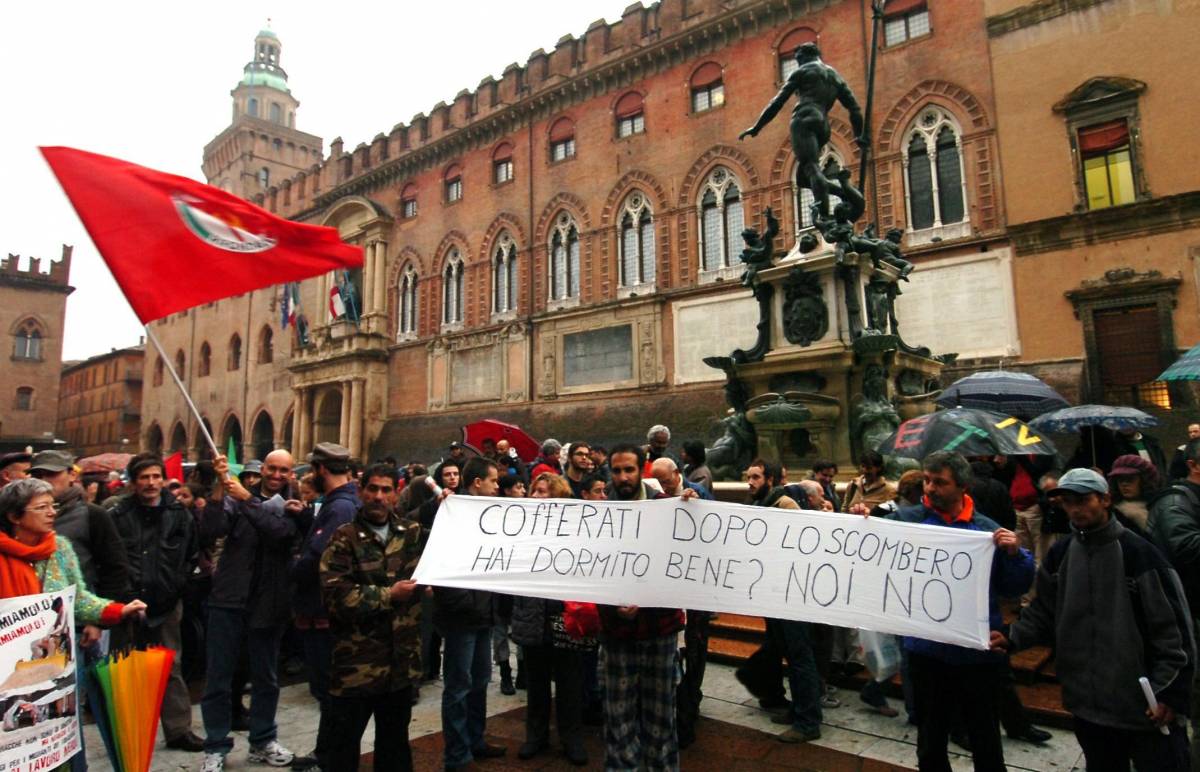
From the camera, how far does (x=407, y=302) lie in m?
27.5

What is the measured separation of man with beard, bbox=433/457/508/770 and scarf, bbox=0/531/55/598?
181 cm

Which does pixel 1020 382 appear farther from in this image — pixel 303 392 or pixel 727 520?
pixel 303 392

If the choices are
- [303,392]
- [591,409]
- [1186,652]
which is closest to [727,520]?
[1186,652]

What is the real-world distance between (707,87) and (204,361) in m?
29.2

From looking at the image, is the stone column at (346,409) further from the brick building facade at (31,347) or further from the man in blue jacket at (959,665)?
the man in blue jacket at (959,665)

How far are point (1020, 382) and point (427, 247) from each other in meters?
22.2

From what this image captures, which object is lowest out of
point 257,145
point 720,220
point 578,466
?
point 578,466

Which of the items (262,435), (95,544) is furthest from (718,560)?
(262,435)

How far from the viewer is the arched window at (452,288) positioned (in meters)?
25.7

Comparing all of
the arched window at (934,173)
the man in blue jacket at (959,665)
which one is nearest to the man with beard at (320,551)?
the man in blue jacket at (959,665)

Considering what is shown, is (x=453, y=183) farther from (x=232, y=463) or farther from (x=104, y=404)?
(x=104, y=404)

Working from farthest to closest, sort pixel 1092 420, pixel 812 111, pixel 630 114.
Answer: pixel 630 114
pixel 812 111
pixel 1092 420

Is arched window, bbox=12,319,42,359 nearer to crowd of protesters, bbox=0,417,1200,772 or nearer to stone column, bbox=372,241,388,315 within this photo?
stone column, bbox=372,241,388,315

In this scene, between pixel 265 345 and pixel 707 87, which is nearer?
pixel 707 87
